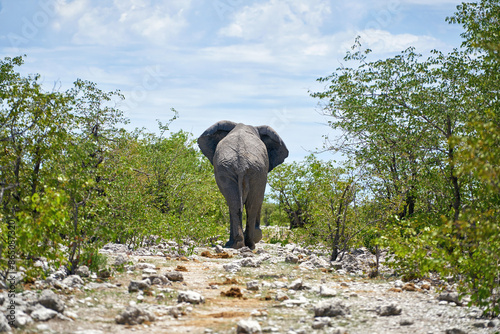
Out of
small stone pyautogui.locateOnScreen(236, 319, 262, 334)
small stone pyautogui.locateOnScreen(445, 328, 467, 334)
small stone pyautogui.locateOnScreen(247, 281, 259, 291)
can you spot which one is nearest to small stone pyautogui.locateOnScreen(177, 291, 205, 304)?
small stone pyautogui.locateOnScreen(247, 281, 259, 291)

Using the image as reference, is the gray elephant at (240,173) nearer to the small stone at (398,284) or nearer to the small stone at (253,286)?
the small stone at (253,286)

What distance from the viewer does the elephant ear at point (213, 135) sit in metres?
17.9

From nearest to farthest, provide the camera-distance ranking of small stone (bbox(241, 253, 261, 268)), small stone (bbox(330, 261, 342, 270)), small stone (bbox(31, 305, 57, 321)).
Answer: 1. small stone (bbox(31, 305, 57, 321))
2. small stone (bbox(241, 253, 261, 268))
3. small stone (bbox(330, 261, 342, 270))

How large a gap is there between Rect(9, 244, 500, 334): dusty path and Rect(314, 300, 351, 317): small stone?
0.06 ft

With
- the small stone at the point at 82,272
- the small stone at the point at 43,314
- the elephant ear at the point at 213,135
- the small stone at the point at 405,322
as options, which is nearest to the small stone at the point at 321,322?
the small stone at the point at 405,322

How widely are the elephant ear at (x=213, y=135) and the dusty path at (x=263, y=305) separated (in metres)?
7.01

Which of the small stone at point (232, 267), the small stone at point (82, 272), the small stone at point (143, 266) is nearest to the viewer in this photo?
the small stone at point (82, 272)

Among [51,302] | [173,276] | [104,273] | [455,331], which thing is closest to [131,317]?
[51,302]

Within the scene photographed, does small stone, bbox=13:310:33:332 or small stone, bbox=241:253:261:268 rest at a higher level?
small stone, bbox=241:253:261:268

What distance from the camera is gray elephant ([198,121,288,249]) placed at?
15328mm

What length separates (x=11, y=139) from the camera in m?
9.16

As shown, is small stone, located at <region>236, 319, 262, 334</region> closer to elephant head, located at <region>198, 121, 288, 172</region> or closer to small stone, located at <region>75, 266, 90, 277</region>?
small stone, located at <region>75, 266, 90, 277</region>

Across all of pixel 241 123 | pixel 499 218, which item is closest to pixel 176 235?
pixel 241 123

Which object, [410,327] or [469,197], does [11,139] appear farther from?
[469,197]
